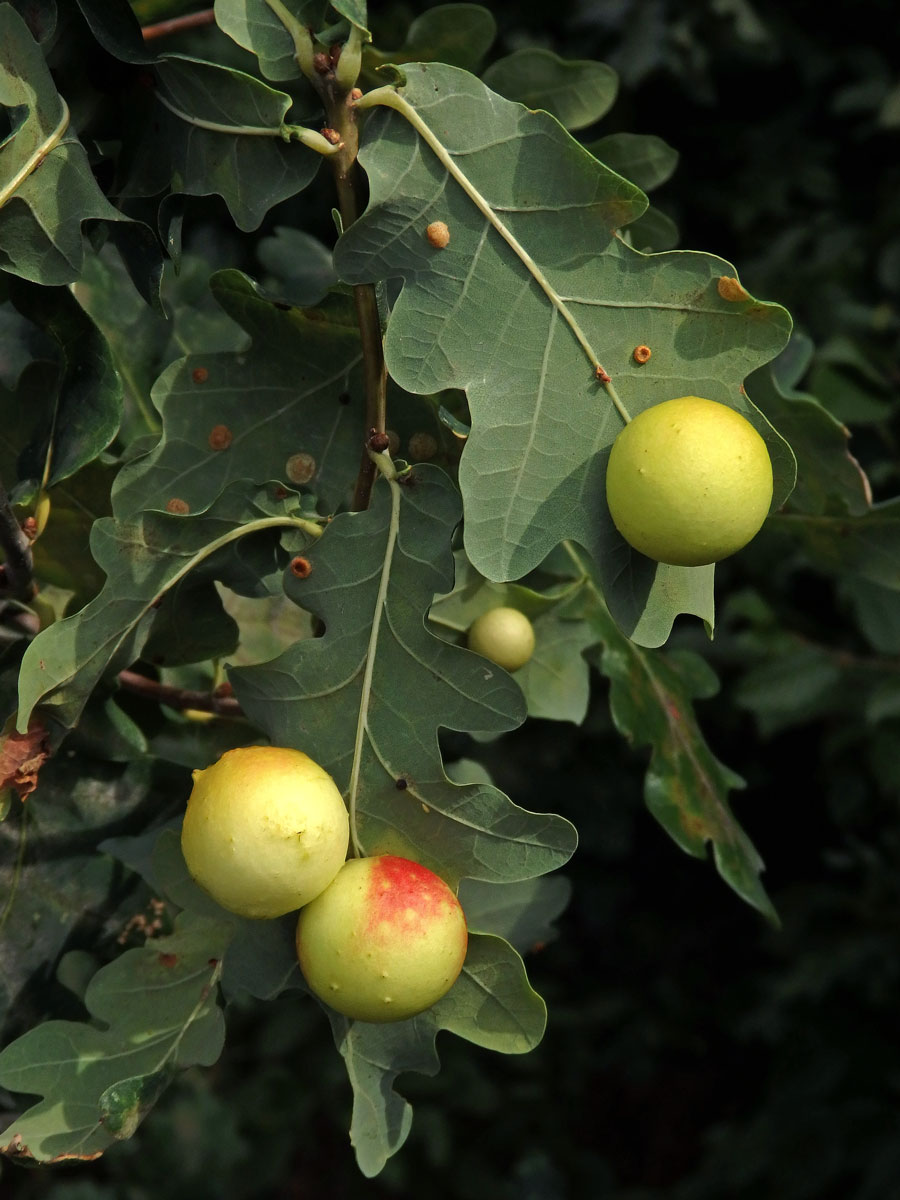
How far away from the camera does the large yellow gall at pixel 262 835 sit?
88 cm

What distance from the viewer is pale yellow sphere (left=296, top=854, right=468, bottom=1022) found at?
0.89 m

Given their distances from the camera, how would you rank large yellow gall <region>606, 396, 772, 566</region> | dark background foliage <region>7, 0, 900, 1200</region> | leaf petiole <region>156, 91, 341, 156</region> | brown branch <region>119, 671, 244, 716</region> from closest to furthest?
large yellow gall <region>606, 396, 772, 566</region> → leaf petiole <region>156, 91, 341, 156</region> → brown branch <region>119, 671, 244, 716</region> → dark background foliage <region>7, 0, 900, 1200</region>

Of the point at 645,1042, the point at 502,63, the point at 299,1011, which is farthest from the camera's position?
the point at 645,1042

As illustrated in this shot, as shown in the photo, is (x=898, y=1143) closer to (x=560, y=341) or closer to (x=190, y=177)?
(x=560, y=341)

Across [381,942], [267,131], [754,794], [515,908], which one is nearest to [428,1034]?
[381,942]

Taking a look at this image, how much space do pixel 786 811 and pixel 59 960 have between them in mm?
2549

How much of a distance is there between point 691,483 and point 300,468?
448 mm

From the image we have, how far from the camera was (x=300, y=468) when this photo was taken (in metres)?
1.18

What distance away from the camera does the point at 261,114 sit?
3.20 ft

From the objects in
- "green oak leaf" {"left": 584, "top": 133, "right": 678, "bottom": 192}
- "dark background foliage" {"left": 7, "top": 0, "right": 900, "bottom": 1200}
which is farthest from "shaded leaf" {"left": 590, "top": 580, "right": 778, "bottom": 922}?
"dark background foliage" {"left": 7, "top": 0, "right": 900, "bottom": 1200}

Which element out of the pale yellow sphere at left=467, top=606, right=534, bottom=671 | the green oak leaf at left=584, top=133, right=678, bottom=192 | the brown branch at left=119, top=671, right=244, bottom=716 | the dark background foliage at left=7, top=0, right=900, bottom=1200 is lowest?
the dark background foliage at left=7, top=0, right=900, bottom=1200

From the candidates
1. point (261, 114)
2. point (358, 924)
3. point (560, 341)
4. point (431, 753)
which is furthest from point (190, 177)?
point (358, 924)

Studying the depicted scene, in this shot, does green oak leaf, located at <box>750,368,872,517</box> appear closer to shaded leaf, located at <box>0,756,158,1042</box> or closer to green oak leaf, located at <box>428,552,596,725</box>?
green oak leaf, located at <box>428,552,596,725</box>

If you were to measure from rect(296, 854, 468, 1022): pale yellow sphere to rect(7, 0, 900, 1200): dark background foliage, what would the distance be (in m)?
1.45
